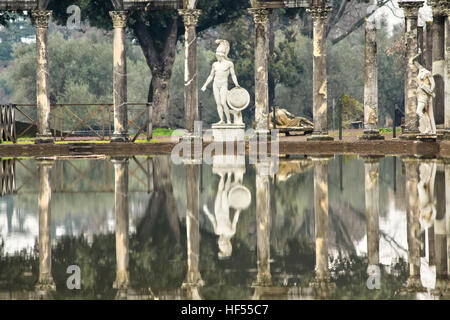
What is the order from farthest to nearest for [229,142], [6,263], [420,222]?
[229,142], [420,222], [6,263]

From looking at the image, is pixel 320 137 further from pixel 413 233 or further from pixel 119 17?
pixel 413 233

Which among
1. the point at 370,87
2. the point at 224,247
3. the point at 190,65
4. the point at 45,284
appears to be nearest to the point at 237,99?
the point at 190,65

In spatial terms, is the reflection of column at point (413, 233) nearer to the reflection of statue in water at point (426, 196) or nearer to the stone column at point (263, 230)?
the reflection of statue in water at point (426, 196)

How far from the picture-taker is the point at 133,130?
50594mm

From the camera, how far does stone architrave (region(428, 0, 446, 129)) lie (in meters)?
27.2

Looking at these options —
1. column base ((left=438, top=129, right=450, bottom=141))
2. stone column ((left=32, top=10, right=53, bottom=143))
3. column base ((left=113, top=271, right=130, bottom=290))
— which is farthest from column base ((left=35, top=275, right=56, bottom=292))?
stone column ((left=32, top=10, right=53, bottom=143))

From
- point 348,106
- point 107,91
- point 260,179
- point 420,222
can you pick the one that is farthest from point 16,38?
point 420,222

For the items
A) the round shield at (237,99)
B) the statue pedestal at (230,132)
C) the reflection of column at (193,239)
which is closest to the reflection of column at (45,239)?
the reflection of column at (193,239)

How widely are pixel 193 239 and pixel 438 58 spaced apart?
19.2 m

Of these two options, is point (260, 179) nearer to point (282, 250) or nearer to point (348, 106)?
point (282, 250)

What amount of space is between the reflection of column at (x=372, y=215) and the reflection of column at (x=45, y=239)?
3.15 metres

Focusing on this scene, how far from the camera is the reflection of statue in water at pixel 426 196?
11182 mm

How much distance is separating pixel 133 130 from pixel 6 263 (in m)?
41.8

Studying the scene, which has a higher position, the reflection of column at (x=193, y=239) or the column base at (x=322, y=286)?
the reflection of column at (x=193, y=239)
